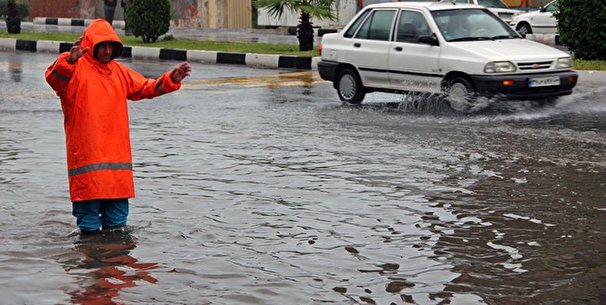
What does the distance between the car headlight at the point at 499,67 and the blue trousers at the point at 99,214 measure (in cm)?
735

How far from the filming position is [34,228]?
293 inches

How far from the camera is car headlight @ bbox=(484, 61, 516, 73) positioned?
13734 mm

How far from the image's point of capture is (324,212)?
7.93 m

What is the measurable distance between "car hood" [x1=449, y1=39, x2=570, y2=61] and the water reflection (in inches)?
295

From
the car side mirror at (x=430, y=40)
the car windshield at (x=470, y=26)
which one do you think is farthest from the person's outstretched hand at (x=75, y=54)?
the car windshield at (x=470, y=26)

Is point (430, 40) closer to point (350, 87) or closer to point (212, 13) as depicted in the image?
point (350, 87)

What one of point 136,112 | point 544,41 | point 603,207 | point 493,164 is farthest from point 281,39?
point 603,207

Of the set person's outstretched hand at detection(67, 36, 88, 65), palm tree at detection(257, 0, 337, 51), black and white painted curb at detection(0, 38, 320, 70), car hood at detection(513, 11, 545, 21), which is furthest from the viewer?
car hood at detection(513, 11, 545, 21)

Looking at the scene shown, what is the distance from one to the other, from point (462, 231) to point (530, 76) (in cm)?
685

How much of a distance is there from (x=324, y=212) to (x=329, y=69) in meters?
8.18

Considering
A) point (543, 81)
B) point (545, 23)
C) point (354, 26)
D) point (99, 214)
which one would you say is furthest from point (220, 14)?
point (99, 214)

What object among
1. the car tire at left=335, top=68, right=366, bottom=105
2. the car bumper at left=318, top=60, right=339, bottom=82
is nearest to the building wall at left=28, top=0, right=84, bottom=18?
the car bumper at left=318, top=60, right=339, bottom=82

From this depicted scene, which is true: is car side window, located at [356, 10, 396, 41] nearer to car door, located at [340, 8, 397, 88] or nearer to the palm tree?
car door, located at [340, 8, 397, 88]

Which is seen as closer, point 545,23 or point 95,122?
point 95,122
